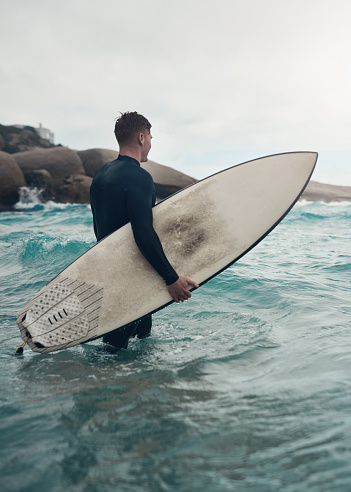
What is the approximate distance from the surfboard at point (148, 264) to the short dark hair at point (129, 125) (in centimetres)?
55

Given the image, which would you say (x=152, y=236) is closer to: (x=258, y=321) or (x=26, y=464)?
(x=26, y=464)

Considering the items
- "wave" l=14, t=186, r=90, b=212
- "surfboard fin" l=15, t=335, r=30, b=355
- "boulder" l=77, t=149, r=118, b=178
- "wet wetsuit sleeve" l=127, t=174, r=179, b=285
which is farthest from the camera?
"boulder" l=77, t=149, r=118, b=178

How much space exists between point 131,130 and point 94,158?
20181 millimetres

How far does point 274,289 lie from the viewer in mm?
4844

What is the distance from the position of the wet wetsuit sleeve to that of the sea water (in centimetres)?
66

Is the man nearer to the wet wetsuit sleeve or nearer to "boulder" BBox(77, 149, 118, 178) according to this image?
the wet wetsuit sleeve

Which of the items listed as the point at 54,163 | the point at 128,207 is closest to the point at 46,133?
the point at 54,163

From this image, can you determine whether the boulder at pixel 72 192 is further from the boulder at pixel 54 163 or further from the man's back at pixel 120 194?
the man's back at pixel 120 194

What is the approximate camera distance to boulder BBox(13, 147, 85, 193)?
20141 millimetres

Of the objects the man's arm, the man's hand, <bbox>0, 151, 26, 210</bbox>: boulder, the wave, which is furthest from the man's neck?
<bbox>0, 151, 26, 210</bbox>: boulder

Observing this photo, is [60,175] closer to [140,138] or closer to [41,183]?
[41,183]

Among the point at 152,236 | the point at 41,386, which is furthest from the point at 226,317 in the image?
the point at 41,386

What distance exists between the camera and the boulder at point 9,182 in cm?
1825

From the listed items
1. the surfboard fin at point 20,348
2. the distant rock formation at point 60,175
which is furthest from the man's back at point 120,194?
the distant rock formation at point 60,175
